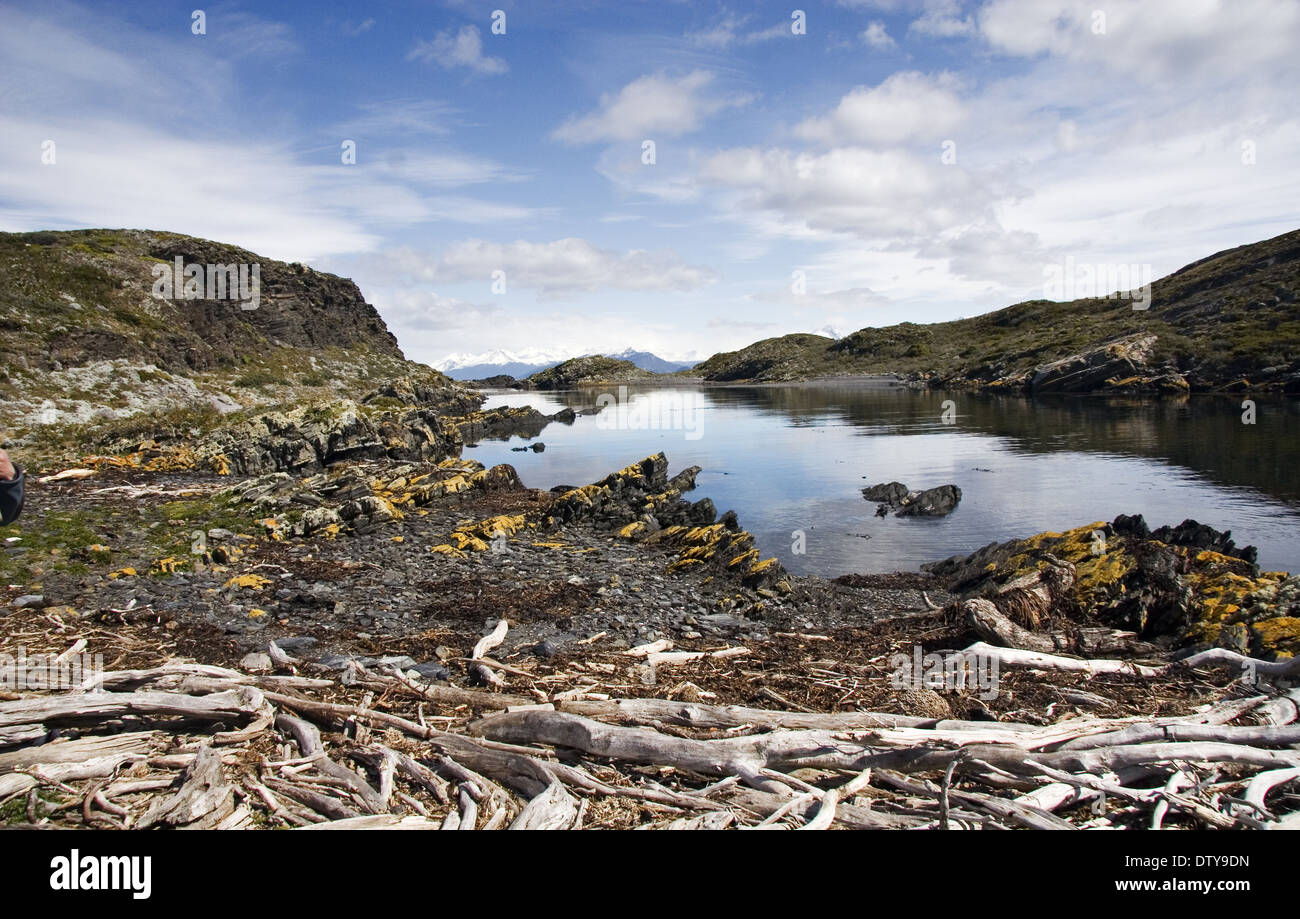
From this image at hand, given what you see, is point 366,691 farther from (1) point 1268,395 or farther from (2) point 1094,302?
→ (2) point 1094,302

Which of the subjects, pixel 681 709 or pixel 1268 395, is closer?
pixel 681 709

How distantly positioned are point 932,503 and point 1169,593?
19.5m

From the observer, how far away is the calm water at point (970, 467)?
2800cm

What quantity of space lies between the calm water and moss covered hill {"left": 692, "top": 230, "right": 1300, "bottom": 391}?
451 inches

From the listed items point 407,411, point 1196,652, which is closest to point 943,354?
point 407,411

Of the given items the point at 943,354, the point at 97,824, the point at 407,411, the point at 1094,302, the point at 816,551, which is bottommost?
the point at 816,551

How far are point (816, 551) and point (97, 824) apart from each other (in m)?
23.5

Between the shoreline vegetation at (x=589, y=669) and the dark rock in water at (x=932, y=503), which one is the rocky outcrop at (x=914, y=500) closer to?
the dark rock in water at (x=932, y=503)

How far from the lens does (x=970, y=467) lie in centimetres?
4375

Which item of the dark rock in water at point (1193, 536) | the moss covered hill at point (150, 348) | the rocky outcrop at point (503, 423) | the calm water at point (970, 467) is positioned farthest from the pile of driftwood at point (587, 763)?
the rocky outcrop at point (503, 423)

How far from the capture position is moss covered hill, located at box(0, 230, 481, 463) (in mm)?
41562

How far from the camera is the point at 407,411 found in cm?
5975

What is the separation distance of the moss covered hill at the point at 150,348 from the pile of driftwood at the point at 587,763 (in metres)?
33.7
